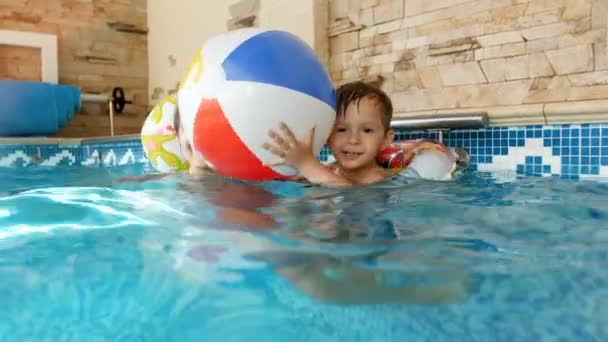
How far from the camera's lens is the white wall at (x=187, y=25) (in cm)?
544

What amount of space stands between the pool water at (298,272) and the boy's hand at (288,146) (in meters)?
0.23

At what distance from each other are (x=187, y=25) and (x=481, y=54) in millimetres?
4204

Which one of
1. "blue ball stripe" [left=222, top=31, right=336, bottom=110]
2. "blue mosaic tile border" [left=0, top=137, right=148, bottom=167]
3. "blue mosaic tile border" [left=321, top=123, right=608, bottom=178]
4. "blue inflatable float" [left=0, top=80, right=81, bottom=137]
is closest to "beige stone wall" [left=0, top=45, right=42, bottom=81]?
"blue inflatable float" [left=0, top=80, right=81, bottom=137]

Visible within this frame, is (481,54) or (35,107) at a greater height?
(481,54)

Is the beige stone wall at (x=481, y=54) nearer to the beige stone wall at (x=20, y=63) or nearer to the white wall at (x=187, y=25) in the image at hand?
the white wall at (x=187, y=25)

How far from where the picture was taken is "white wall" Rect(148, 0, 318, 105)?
544cm

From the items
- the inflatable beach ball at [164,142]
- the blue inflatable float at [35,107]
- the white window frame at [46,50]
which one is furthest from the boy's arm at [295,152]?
the white window frame at [46,50]

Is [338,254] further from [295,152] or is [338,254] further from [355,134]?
[355,134]

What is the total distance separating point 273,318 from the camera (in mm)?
881

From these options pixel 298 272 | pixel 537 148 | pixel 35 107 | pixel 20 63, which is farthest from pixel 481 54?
pixel 20 63

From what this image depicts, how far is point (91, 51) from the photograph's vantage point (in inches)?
296

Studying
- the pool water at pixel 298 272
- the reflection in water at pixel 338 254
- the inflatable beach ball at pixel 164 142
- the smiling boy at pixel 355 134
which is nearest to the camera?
the pool water at pixel 298 272

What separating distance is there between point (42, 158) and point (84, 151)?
1.46 ft

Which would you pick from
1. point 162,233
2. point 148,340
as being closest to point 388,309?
point 148,340
